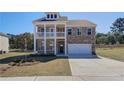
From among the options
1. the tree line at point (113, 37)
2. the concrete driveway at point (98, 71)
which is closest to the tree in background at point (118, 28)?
the tree line at point (113, 37)

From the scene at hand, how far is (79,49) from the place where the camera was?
107 feet

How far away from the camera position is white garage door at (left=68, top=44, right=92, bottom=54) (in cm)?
3247

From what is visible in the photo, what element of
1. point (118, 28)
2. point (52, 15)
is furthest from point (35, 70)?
point (118, 28)

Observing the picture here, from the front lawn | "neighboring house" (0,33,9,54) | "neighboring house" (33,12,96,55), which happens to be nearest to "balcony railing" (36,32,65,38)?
"neighboring house" (33,12,96,55)

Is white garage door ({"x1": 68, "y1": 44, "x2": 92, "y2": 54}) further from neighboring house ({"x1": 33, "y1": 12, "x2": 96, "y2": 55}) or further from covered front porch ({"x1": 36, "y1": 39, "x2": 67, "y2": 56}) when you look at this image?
covered front porch ({"x1": 36, "y1": 39, "x2": 67, "y2": 56})

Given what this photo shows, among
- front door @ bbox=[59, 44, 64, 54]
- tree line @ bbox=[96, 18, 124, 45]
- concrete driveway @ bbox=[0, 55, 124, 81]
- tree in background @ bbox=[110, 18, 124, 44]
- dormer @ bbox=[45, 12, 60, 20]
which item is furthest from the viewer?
tree in background @ bbox=[110, 18, 124, 44]

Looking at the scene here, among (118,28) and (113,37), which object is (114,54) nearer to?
(113,37)

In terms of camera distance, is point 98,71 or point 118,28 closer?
point 98,71

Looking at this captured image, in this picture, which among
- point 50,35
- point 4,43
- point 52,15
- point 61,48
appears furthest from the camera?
point 4,43

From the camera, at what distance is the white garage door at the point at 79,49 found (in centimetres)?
3247

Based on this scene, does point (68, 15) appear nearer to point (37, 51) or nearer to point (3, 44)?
point (37, 51)

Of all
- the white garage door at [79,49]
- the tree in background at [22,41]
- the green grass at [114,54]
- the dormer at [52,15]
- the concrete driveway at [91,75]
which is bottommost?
the concrete driveway at [91,75]

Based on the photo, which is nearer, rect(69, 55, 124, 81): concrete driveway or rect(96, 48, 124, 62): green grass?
rect(69, 55, 124, 81): concrete driveway

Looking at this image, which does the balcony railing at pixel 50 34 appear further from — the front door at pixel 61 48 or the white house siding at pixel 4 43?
the white house siding at pixel 4 43
